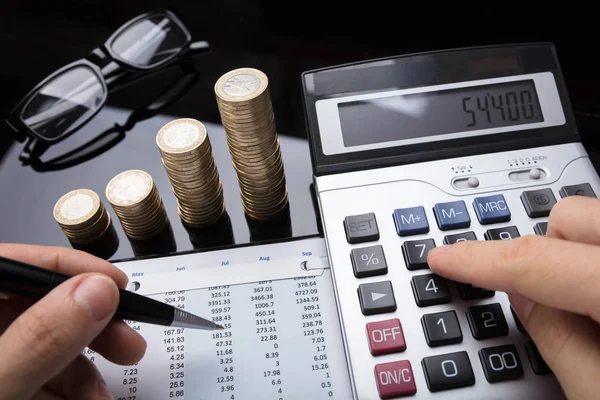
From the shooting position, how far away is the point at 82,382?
1.32ft

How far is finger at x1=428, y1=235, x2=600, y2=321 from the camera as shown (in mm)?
311

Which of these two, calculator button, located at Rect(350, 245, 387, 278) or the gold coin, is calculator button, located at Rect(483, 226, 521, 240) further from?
the gold coin

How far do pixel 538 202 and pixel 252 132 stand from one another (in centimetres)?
24

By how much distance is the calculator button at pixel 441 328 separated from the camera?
1.31ft

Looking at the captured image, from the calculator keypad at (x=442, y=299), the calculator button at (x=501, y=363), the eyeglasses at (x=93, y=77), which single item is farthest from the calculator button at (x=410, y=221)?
the eyeglasses at (x=93, y=77)

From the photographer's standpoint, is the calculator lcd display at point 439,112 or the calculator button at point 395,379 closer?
the calculator button at point 395,379

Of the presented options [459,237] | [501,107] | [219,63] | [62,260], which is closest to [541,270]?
[459,237]

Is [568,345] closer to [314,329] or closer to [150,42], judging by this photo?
[314,329]

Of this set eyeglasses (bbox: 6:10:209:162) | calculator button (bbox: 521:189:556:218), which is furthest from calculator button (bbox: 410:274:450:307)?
eyeglasses (bbox: 6:10:209:162)

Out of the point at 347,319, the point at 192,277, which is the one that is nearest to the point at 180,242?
the point at 192,277

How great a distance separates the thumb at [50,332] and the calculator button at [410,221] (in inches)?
9.1

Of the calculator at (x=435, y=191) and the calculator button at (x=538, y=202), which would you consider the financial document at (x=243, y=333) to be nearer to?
the calculator at (x=435, y=191)

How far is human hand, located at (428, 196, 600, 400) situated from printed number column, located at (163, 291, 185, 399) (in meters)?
0.21

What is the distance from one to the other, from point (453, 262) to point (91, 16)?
0.56m
